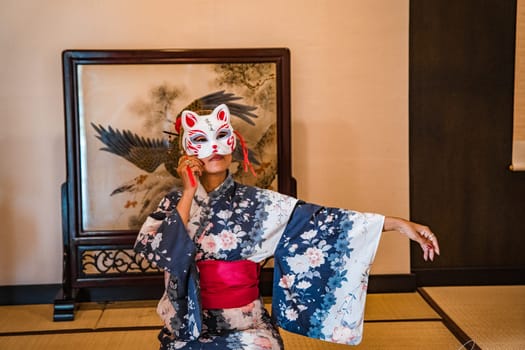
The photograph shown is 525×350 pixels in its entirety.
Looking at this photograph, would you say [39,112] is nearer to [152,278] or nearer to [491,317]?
[152,278]

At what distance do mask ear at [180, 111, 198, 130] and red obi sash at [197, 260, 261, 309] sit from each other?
50 centimetres

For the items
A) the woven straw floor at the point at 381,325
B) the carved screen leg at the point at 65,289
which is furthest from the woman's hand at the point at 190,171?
the carved screen leg at the point at 65,289

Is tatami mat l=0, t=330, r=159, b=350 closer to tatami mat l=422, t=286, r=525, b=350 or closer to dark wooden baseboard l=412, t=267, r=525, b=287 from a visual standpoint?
tatami mat l=422, t=286, r=525, b=350

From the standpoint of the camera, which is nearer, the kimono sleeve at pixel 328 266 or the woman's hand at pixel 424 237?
the woman's hand at pixel 424 237

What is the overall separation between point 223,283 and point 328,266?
1.30 ft

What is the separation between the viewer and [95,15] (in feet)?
12.4

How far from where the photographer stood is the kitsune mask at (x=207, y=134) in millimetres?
2373

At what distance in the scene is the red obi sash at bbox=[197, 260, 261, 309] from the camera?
2.33 meters

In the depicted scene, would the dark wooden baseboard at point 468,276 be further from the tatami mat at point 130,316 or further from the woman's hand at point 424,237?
the woman's hand at point 424,237

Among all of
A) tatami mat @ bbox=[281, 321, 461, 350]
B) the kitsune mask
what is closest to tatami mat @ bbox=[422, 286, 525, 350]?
tatami mat @ bbox=[281, 321, 461, 350]

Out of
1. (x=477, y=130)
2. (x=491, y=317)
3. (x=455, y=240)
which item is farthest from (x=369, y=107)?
(x=491, y=317)

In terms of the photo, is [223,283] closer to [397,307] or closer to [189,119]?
[189,119]

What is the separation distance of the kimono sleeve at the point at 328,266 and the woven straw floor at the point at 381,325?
66 cm

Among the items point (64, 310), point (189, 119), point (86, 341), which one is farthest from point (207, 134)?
point (64, 310)
